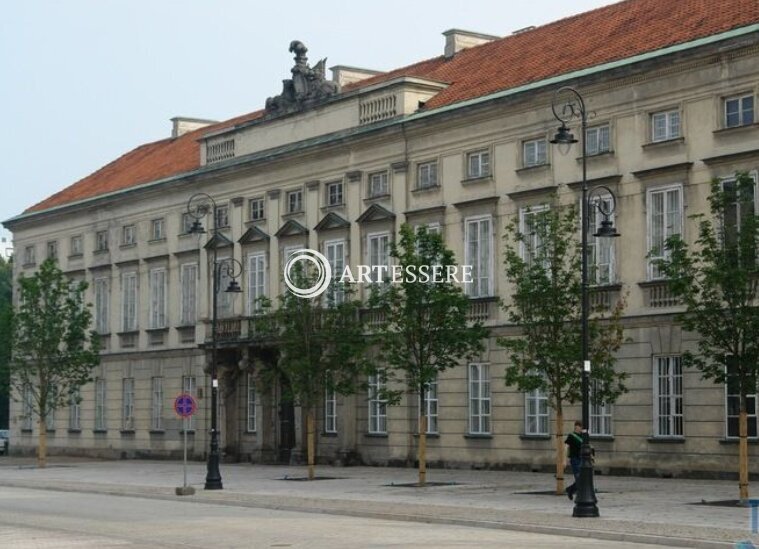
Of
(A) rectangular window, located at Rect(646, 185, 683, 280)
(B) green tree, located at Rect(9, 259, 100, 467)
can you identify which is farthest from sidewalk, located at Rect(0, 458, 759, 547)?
(A) rectangular window, located at Rect(646, 185, 683, 280)

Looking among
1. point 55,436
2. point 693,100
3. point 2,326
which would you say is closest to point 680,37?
point 693,100

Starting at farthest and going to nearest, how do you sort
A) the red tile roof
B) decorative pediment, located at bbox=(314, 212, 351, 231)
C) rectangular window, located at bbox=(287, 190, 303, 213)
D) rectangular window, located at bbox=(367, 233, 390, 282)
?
1. rectangular window, located at bbox=(287, 190, 303, 213)
2. decorative pediment, located at bbox=(314, 212, 351, 231)
3. rectangular window, located at bbox=(367, 233, 390, 282)
4. the red tile roof

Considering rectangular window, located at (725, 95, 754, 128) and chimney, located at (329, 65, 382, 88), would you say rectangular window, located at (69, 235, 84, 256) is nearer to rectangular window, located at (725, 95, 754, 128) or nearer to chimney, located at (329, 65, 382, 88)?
chimney, located at (329, 65, 382, 88)

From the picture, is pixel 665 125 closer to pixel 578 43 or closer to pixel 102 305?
pixel 578 43

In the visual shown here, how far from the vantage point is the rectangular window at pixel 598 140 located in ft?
149

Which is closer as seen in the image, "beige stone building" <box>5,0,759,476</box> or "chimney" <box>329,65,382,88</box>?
"beige stone building" <box>5,0,759,476</box>

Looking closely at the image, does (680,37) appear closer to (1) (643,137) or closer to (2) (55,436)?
(1) (643,137)

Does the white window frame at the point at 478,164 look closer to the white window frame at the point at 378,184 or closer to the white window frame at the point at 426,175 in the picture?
the white window frame at the point at 426,175

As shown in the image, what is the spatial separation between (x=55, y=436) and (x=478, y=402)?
31.8 meters

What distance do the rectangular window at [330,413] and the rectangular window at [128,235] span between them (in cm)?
1655

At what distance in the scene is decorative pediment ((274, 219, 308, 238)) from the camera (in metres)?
58.4

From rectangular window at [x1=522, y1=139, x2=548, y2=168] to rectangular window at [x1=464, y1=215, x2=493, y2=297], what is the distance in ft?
7.87

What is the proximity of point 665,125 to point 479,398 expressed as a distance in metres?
11.5

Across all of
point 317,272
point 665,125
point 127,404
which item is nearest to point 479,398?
point 317,272
